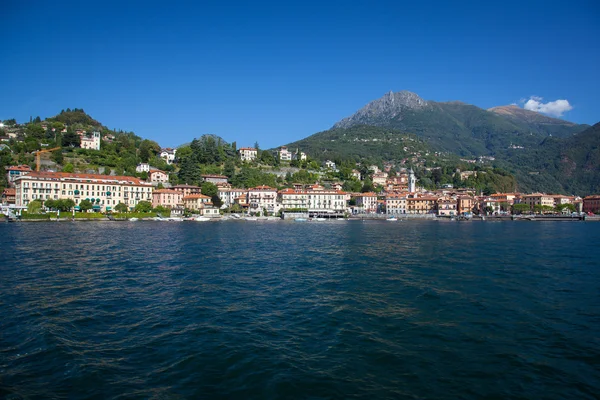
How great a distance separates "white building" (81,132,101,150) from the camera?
10000 centimetres

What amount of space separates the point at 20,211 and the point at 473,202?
10611 cm

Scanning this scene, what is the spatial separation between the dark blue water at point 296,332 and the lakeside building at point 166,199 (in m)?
62.4

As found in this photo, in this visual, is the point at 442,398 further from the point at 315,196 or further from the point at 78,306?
the point at 315,196

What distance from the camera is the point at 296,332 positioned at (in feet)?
33.1

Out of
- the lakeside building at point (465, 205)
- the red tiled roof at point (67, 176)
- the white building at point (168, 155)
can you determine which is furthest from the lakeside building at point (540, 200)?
the white building at point (168, 155)

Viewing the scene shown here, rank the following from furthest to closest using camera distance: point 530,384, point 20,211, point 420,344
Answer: point 20,211, point 420,344, point 530,384

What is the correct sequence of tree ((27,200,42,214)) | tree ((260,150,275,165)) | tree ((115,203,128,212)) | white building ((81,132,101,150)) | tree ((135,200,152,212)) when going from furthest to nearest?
tree ((260,150,275,165))
white building ((81,132,101,150))
tree ((135,200,152,212))
tree ((115,203,128,212))
tree ((27,200,42,214))

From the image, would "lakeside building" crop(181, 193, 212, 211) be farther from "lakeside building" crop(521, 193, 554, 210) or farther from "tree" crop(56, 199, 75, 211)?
"lakeside building" crop(521, 193, 554, 210)

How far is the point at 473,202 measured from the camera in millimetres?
106688

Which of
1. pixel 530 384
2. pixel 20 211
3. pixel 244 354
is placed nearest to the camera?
pixel 530 384

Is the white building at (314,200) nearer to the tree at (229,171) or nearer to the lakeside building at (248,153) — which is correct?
the tree at (229,171)

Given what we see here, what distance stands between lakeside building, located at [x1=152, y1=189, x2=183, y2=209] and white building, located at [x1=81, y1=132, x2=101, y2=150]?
1343 inches

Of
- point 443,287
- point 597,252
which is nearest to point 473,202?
point 597,252

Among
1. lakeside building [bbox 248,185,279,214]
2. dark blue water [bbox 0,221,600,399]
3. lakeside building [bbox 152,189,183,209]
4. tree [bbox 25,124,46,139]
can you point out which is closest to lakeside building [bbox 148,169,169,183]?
lakeside building [bbox 152,189,183,209]
